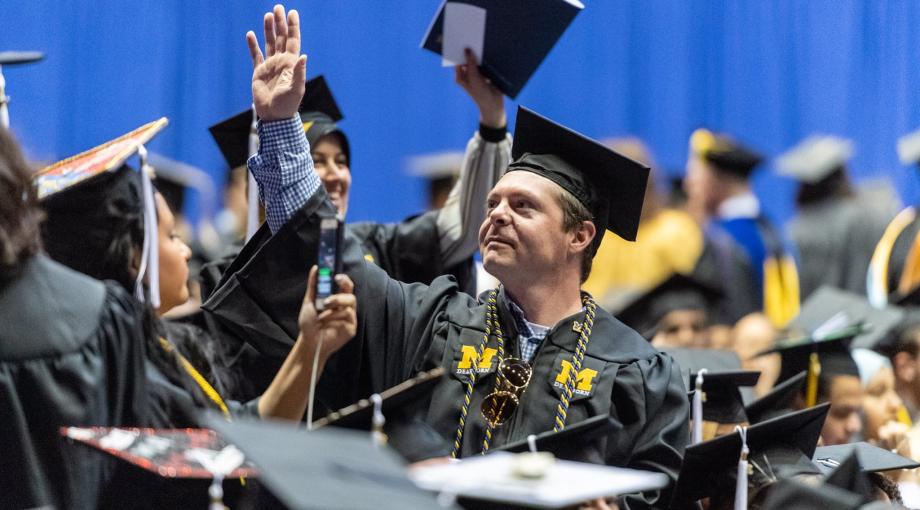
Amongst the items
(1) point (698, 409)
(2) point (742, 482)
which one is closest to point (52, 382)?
(2) point (742, 482)

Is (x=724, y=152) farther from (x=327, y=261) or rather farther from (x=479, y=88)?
(x=327, y=261)

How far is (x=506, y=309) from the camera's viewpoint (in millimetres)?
3578

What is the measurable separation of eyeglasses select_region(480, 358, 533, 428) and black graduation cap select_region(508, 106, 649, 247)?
0.54m

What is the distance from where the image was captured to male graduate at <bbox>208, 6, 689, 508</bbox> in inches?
128

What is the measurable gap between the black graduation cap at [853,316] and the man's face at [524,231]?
2.90 meters

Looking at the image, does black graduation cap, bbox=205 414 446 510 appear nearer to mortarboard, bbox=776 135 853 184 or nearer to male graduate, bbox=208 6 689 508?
male graduate, bbox=208 6 689 508

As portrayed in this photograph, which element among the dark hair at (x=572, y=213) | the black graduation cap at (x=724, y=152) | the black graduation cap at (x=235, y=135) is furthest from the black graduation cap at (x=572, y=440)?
the black graduation cap at (x=724, y=152)

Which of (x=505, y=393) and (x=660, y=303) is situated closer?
(x=505, y=393)

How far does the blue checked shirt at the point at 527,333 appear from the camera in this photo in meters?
3.53

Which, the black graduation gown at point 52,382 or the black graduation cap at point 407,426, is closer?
the black graduation gown at point 52,382

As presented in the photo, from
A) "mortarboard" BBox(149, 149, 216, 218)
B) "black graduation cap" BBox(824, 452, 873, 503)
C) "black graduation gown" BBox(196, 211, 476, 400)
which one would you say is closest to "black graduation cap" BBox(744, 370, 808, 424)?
"black graduation gown" BBox(196, 211, 476, 400)

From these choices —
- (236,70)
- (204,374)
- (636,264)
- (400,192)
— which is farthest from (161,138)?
(204,374)

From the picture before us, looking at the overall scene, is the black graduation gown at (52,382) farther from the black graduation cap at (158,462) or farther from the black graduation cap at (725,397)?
the black graduation cap at (725,397)

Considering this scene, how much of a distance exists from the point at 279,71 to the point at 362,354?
85 cm
